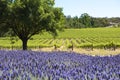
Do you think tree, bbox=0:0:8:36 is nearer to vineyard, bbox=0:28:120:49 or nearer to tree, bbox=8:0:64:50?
tree, bbox=8:0:64:50

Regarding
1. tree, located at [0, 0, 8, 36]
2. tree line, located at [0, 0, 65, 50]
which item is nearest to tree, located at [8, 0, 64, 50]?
tree line, located at [0, 0, 65, 50]

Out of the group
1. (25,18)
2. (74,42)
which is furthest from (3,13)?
(74,42)

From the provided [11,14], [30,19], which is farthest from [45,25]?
[11,14]

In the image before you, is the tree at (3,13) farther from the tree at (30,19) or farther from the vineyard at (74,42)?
the vineyard at (74,42)

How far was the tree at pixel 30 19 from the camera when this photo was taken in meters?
37.4

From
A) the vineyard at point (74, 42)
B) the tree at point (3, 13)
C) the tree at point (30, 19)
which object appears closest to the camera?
the tree at point (30, 19)

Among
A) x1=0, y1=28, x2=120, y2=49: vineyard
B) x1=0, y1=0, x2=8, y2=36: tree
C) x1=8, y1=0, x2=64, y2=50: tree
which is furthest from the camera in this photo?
x1=0, y1=28, x2=120, y2=49: vineyard

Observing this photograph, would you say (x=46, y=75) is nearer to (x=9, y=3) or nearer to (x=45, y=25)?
(x=45, y=25)

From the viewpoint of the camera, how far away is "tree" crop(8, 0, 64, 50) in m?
37.4

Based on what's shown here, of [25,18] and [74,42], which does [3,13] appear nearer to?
[25,18]

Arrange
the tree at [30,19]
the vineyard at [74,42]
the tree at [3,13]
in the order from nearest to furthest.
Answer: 1. the tree at [30,19]
2. the tree at [3,13]
3. the vineyard at [74,42]

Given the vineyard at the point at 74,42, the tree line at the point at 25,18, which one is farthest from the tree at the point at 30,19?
the vineyard at the point at 74,42

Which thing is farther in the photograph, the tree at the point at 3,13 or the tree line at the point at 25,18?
the tree at the point at 3,13

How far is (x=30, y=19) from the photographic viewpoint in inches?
1444
